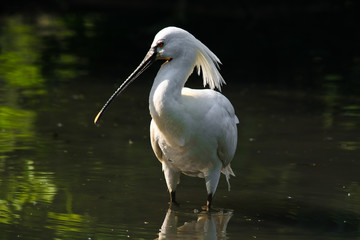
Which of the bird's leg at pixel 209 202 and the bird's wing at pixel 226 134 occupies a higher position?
the bird's wing at pixel 226 134

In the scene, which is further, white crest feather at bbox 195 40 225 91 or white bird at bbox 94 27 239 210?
white crest feather at bbox 195 40 225 91

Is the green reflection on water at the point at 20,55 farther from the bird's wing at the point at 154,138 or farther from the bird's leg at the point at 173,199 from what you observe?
the bird's leg at the point at 173,199

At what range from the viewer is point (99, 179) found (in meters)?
8.15

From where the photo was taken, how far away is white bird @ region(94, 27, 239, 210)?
6762 millimetres

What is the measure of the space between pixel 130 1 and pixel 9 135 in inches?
719

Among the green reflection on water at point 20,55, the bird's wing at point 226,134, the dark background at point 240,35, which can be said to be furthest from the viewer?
the dark background at point 240,35

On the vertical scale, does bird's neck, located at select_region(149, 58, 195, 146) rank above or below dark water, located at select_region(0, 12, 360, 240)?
above

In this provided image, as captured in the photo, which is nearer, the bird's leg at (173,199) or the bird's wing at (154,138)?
the bird's wing at (154,138)

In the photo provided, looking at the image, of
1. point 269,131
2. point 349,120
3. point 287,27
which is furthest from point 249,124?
point 287,27

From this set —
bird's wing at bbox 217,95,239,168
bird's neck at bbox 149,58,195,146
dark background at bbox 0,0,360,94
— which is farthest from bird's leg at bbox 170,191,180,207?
dark background at bbox 0,0,360,94

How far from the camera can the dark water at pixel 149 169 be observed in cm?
686

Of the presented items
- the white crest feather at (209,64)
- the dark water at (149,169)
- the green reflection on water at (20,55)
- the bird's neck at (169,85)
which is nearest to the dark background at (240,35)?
the green reflection on water at (20,55)

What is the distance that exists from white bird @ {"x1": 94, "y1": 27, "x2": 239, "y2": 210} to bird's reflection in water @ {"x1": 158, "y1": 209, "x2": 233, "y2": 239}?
0.58 feet

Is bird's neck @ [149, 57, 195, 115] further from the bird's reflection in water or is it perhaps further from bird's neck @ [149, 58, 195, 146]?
the bird's reflection in water
